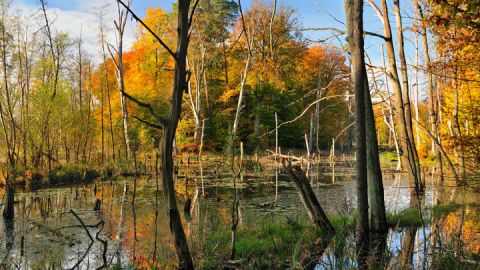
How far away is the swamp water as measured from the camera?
5.31m

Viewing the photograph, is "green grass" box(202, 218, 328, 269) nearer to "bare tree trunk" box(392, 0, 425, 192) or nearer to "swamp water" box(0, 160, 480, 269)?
"swamp water" box(0, 160, 480, 269)

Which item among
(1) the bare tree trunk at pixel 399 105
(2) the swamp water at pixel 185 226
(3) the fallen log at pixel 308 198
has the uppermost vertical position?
(1) the bare tree trunk at pixel 399 105

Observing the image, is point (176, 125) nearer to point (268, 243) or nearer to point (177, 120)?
point (177, 120)

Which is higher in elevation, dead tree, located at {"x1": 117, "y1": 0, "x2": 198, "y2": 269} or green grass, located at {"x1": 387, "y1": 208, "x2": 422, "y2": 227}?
dead tree, located at {"x1": 117, "y1": 0, "x2": 198, "y2": 269}

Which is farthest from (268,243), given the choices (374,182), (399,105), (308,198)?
(399,105)

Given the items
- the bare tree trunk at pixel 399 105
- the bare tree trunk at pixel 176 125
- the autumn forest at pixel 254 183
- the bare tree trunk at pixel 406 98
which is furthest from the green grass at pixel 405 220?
the bare tree trunk at pixel 176 125

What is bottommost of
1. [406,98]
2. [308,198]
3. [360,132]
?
[308,198]

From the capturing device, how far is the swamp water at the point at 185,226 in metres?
5.31

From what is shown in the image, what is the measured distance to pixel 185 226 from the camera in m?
8.02

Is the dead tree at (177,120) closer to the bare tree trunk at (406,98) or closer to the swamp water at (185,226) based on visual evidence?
the swamp water at (185,226)

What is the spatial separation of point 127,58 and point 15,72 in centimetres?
1951

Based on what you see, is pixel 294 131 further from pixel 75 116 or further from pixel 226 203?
pixel 226 203

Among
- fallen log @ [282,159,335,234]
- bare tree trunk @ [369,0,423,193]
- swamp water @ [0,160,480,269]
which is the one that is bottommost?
swamp water @ [0,160,480,269]

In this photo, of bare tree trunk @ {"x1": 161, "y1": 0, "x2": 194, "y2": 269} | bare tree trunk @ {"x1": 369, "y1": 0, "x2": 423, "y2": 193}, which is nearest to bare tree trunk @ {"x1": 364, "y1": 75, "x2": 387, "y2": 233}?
bare tree trunk @ {"x1": 161, "y1": 0, "x2": 194, "y2": 269}
